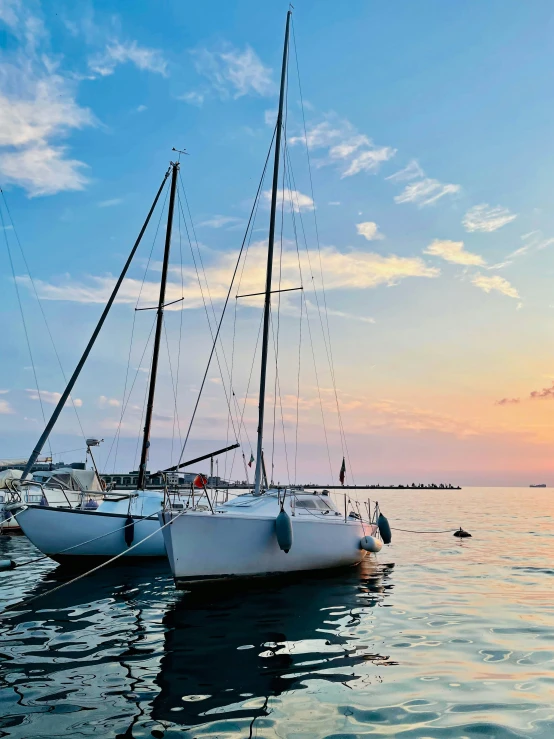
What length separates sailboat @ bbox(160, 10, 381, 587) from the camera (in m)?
14.5

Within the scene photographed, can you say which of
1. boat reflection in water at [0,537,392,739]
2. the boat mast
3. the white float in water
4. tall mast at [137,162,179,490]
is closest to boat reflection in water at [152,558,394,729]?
boat reflection in water at [0,537,392,739]

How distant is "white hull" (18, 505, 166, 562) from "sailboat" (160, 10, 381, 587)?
17.2 ft

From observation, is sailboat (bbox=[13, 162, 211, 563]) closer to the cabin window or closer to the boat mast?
the boat mast

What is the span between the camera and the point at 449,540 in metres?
29.9

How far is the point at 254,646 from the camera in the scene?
10.2m

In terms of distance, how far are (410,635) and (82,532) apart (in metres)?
12.9

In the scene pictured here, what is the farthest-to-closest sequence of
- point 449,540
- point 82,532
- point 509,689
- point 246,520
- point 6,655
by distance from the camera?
point 449,540, point 82,532, point 246,520, point 6,655, point 509,689

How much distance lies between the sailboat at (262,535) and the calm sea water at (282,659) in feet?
2.18

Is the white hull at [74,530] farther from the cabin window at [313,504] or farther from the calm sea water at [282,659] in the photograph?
the cabin window at [313,504]

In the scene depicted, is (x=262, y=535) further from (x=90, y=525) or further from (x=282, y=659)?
(x=90, y=525)

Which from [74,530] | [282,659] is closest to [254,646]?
[282,659]

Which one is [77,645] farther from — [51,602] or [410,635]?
[410,635]

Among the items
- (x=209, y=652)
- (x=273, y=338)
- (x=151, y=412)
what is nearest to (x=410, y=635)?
(x=209, y=652)

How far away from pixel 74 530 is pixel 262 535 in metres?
8.10
